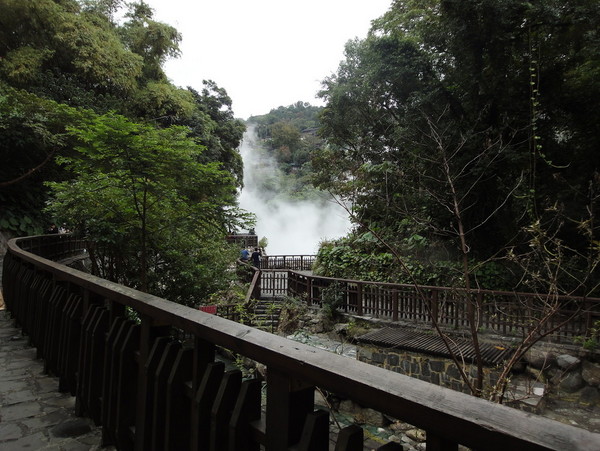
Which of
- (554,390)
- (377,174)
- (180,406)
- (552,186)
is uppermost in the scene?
(377,174)

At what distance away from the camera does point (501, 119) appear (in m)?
10.2

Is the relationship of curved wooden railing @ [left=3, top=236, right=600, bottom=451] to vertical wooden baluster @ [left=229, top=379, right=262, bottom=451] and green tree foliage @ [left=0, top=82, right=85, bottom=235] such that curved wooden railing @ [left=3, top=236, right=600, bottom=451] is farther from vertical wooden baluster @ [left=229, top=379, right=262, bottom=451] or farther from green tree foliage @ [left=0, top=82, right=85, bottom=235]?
green tree foliage @ [left=0, top=82, right=85, bottom=235]

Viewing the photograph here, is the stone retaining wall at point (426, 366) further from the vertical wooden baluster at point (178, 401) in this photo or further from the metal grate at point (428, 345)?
the vertical wooden baluster at point (178, 401)

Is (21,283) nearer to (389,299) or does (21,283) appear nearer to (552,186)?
(389,299)

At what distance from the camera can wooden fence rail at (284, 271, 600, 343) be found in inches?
291

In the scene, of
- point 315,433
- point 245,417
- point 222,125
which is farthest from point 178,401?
point 222,125

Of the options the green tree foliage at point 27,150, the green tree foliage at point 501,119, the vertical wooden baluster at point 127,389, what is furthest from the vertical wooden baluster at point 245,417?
the green tree foliage at point 27,150

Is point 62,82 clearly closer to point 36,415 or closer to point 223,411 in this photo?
point 36,415

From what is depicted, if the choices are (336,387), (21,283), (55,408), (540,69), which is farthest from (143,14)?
(336,387)

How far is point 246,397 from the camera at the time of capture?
45.6 inches

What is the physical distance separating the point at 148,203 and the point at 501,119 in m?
9.31

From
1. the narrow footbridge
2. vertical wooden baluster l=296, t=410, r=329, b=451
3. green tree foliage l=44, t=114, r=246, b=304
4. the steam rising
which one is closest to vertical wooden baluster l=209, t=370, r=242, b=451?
vertical wooden baluster l=296, t=410, r=329, b=451

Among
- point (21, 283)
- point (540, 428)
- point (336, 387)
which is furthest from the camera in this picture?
point (21, 283)

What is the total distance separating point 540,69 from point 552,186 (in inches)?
121
